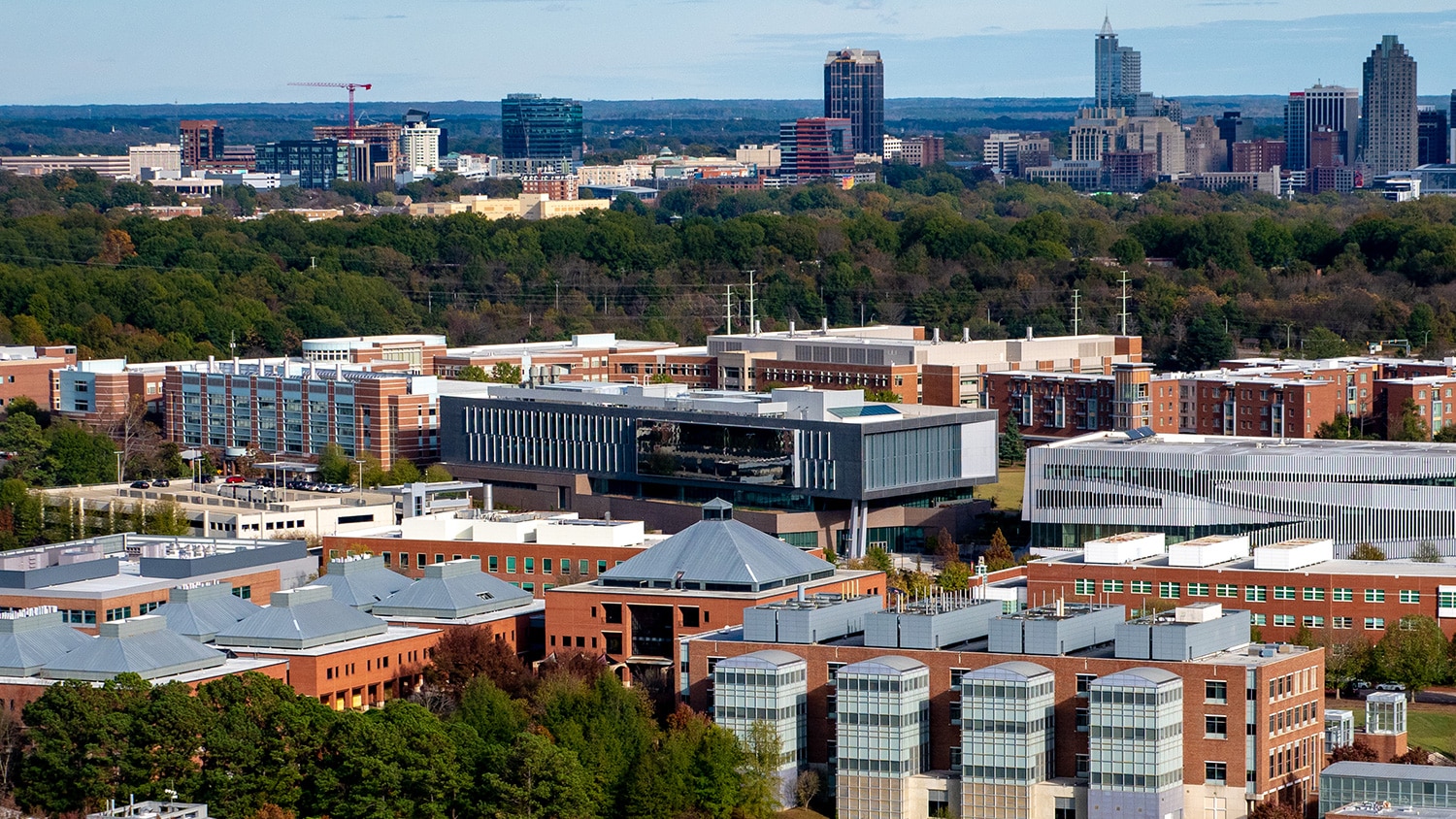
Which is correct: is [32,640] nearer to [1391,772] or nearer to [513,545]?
[513,545]

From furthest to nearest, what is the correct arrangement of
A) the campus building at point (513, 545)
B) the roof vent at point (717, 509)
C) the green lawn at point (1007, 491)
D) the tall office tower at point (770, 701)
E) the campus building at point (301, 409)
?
1. the campus building at point (301, 409)
2. the green lawn at point (1007, 491)
3. the campus building at point (513, 545)
4. the roof vent at point (717, 509)
5. the tall office tower at point (770, 701)

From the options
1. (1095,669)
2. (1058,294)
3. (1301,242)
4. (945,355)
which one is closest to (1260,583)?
(1095,669)

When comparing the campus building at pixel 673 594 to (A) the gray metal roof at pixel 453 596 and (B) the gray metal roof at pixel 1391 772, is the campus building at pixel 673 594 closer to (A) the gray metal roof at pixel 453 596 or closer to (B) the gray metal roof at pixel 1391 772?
(A) the gray metal roof at pixel 453 596

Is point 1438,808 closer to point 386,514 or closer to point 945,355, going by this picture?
point 386,514

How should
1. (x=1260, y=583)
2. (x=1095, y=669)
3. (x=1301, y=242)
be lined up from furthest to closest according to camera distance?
(x=1301, y=242), (x=1260, y=583), (x=1095, y=669)

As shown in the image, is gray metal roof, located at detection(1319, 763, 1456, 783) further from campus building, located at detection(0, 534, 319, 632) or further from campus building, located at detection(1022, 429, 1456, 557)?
campus building, located at detection(1022, 429, 1456, 557)

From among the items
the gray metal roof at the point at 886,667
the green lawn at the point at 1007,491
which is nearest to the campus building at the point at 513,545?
the gray metal roof at the point at 886,667
